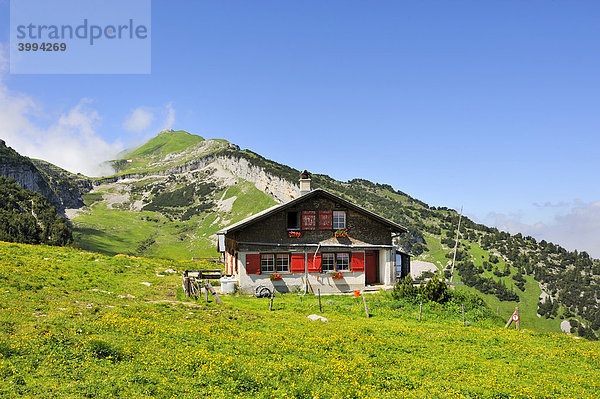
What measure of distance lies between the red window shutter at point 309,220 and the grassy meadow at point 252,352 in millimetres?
10565

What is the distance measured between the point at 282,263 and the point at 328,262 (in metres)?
4.29

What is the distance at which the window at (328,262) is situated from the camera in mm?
34438

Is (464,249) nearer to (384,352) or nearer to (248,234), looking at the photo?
(248,234)

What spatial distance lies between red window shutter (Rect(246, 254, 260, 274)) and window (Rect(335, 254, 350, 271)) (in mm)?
7394

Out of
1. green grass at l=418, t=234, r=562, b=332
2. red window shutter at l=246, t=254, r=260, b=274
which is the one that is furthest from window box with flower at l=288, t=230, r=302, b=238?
green grass at l=418, t=234, r=562, b=332

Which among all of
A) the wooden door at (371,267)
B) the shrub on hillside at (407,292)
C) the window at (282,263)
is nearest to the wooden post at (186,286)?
the window at (282,263)

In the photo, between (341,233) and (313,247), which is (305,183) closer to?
(341,233)

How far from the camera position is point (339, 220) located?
35.4m

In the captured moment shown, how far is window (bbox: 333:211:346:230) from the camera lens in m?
35.2

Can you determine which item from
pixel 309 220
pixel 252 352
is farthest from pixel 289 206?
pixel 252 352

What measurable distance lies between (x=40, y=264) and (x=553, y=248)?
198174mm

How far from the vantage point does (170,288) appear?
29812 mm

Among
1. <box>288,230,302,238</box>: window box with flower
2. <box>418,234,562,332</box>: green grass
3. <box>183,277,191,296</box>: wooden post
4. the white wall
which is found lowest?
<box>418,234,562,332</box>: green grass

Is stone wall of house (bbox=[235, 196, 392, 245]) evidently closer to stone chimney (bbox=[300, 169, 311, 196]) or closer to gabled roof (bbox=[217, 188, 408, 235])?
gabled roof (bbox=[217, 188, 408, 235])
